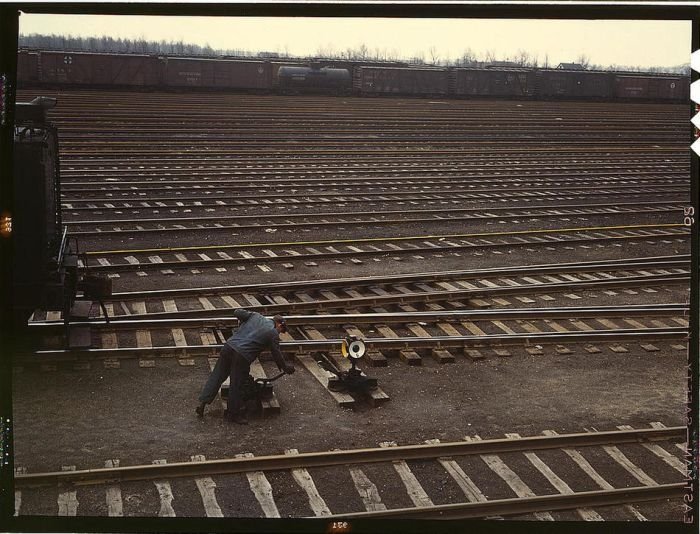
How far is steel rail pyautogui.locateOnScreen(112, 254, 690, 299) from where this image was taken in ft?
39.7

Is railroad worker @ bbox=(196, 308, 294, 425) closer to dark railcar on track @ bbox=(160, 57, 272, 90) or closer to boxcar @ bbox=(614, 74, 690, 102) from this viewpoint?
boxcar @ bbox=(614, 74, 690, 102)

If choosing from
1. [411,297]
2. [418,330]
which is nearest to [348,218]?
[411,297]

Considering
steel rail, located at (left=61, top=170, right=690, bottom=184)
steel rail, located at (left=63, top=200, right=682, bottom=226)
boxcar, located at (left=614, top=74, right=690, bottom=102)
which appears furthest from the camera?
steel rail, located at (left=61, top=170, right=690, bottom=184)

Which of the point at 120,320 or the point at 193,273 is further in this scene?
the point at 193,273

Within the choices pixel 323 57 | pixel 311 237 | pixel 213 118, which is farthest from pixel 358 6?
pixel 213 118

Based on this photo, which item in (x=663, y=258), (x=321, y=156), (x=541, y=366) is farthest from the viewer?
(x=321, y=156)

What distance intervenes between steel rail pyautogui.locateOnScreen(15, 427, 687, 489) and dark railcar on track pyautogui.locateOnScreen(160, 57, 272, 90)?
15.6m

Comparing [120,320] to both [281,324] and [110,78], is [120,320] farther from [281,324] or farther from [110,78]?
[110,78]

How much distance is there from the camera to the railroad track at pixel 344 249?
43.4ft

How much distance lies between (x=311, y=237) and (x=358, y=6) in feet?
24.6

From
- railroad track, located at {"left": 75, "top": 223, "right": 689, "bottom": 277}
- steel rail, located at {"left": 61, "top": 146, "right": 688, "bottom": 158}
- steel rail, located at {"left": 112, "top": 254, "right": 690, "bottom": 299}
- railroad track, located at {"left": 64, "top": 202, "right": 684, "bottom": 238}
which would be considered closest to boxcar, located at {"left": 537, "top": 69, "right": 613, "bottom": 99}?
steel rail, located at {"left": 61, "top": 146, "right": 688, "bottom": 158}

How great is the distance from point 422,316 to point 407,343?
1.04 meters

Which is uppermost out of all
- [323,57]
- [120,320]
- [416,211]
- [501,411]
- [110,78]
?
[110,78]

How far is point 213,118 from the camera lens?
77.9 feet
